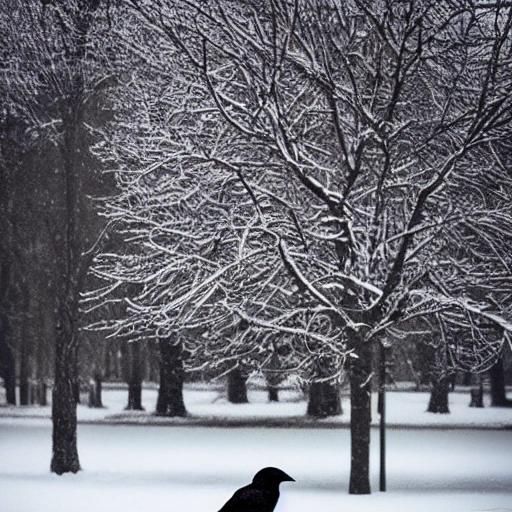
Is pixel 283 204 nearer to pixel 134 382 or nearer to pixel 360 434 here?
pixel 360 434

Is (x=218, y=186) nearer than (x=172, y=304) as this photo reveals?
No

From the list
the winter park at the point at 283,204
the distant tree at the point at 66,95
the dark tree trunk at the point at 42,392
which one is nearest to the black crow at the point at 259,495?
the winter park at the point at 283,204

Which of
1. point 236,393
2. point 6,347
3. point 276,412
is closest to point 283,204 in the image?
point 276,412

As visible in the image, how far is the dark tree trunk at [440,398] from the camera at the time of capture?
27.9 metres

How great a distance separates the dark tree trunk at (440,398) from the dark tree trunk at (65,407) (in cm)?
986

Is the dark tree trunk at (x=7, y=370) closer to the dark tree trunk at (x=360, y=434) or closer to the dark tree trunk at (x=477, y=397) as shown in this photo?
the dark tree trunk at (x=477, y=397)

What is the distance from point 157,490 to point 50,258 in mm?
8213

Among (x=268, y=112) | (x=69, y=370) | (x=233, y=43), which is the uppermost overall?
(x=233, y=43)

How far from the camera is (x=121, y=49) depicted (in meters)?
20.2

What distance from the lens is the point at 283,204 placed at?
17.0 meters

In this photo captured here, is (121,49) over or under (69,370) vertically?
over

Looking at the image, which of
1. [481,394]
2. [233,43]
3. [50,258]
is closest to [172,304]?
[233,43]

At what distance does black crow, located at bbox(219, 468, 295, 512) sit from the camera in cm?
848

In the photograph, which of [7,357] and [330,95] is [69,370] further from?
[7,357]
